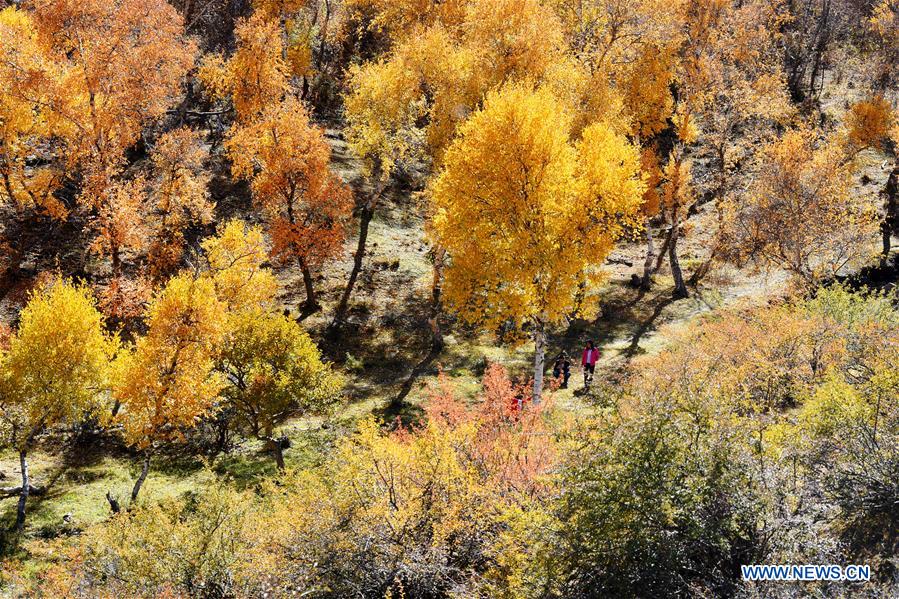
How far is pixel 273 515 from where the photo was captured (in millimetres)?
19344

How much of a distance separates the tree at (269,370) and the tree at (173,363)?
6.87 feet

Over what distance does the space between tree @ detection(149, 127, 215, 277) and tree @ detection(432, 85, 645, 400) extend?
18325mm

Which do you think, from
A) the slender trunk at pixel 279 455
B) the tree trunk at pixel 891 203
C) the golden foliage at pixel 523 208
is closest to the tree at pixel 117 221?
the slender trunk at pixel 279 455

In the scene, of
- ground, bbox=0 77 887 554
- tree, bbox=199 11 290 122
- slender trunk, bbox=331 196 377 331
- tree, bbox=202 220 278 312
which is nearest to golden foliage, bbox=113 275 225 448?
ground, bbox=0 77 887 554

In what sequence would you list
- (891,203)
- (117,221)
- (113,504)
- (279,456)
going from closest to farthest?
(113,504), (279,456), (117,221), (891,203)

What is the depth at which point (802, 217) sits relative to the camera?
105 feet

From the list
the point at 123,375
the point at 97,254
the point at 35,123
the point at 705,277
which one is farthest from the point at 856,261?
the point at 35,123

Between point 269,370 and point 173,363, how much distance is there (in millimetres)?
3859

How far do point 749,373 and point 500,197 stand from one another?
37.6 feet

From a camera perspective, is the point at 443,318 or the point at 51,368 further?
the point at 443,318

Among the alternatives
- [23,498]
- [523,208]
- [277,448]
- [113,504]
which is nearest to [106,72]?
[23,498]

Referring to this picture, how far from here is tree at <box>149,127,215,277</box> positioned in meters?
37.6

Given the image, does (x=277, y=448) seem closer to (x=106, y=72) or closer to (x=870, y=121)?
(x=106, y=72)

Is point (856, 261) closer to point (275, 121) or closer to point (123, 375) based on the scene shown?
point (275, 121)
